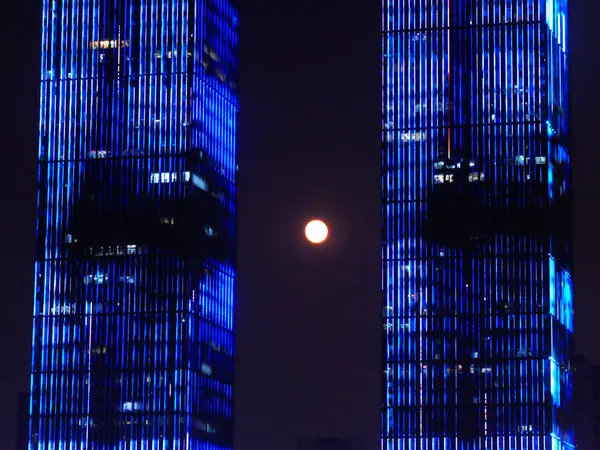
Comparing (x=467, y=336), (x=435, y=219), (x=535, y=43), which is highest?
(x=535, y=43)

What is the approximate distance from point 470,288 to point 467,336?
5.12 metres

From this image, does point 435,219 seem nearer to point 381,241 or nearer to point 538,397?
point 381,241

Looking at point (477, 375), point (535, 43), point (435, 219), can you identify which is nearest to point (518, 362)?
point (477, 375)

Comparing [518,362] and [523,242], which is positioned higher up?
[523,242]

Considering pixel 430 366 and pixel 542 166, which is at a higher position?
pixel 542 166

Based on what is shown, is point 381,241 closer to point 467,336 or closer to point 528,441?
point 467,336

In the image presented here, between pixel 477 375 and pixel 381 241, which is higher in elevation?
pixel 381 241

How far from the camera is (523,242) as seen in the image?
7835 inches

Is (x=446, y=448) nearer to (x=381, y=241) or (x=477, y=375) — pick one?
(x=477, y=375)

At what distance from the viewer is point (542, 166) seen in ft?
652

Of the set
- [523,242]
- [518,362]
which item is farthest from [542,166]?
[518,362]

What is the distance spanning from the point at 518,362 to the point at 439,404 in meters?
9.89

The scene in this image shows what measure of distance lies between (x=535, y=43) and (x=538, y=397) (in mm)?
37519

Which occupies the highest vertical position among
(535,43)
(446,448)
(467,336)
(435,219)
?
(535,43)
